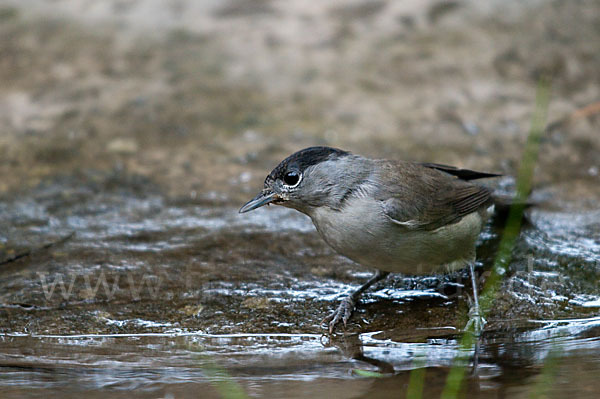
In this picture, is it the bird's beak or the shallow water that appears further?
the bird's beak

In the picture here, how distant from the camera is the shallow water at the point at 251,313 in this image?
3501 mm

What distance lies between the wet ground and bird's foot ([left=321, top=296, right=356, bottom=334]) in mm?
91

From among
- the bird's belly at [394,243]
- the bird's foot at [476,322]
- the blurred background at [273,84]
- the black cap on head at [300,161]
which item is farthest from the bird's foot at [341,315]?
the blurred background at [273,84]

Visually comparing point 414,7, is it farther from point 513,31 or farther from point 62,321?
point 62,321

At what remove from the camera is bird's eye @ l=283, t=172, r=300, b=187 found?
4.34 meters

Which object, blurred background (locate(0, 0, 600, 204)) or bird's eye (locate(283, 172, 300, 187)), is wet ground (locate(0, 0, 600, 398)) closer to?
blurred background (locate(0, 0, 600, 204))

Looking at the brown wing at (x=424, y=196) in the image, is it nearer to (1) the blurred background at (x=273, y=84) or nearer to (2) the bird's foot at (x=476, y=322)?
(2) the bird's foot at (x=476, y=322)

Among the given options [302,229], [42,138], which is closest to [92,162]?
[42,138]

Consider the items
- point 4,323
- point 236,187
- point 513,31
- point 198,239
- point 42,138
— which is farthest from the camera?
point 513,31

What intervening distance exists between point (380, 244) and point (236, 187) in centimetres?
225

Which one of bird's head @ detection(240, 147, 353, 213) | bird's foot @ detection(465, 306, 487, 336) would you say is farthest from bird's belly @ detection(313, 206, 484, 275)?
bird's foot @ detection(465, 306, 487, 336)

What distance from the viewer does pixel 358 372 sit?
3604 mm

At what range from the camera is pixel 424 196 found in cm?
441

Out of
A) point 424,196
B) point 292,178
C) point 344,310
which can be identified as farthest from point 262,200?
point 424,196
